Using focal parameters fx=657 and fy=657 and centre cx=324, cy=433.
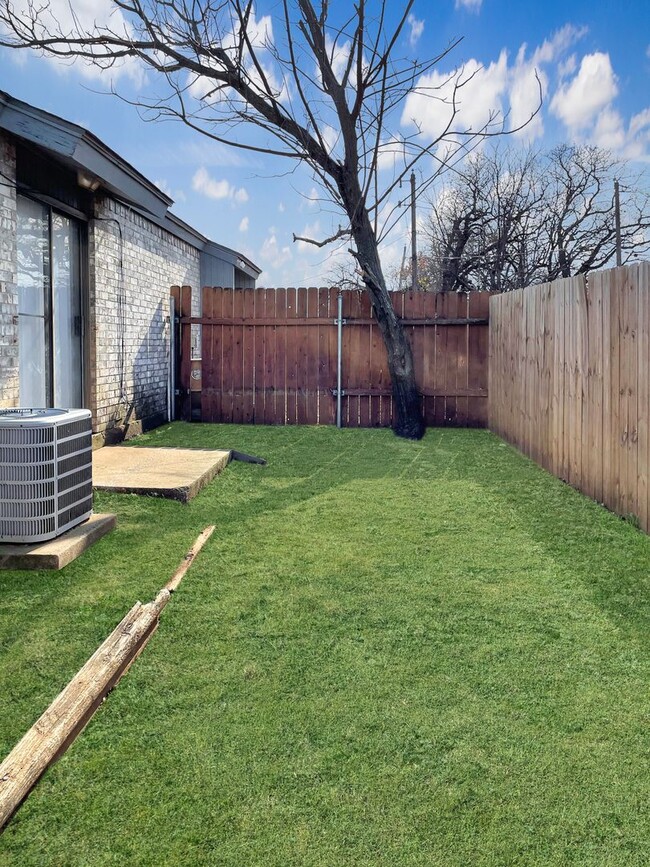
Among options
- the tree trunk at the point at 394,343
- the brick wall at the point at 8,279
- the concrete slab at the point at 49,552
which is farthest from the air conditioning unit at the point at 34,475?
the tree trunk at the point at 394,343

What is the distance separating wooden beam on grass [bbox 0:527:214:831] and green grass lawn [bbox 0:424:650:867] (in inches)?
1.5

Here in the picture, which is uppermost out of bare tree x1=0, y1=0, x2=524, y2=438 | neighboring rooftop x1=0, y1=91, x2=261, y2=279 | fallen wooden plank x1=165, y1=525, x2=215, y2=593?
bare tree x1=0, y1=0, x2=524, y2=438

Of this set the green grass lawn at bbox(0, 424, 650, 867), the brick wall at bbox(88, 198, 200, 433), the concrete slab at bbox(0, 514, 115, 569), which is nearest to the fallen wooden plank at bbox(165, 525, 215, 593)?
the green grass lawn at bbox(0, 424, 650, 867)

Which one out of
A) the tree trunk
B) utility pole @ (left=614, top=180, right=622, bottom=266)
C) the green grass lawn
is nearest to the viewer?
the green grass lawn

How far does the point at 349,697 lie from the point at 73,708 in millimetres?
753

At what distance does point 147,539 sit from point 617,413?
9.48 ft

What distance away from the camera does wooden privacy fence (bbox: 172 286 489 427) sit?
27.4 feet

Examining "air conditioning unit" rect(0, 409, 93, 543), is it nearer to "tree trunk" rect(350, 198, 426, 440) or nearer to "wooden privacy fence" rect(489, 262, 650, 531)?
"wooden privacy fence" rect(489, 262, 650, 531)

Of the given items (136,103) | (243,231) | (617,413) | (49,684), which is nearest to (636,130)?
(243,231)

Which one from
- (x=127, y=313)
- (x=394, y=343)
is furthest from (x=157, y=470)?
(x=394, y=343)

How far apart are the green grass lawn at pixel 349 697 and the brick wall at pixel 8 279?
73.8 inches

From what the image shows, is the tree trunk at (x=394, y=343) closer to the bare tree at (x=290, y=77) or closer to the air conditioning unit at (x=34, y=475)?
the bare tree at (x=290, y=77)

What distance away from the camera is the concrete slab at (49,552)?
295 centimetres

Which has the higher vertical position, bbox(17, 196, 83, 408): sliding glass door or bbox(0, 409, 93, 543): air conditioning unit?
bbox(17, 196, 83, 408): sliding glass door
